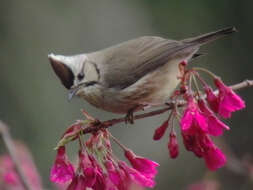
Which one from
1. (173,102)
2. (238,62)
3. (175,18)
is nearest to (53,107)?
(175,18)

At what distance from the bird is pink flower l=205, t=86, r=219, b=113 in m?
0.77

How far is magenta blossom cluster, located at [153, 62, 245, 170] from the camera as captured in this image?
2236mm

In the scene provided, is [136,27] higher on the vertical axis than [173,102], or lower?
lower

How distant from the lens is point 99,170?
224 cm

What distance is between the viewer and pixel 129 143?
26.2 ft

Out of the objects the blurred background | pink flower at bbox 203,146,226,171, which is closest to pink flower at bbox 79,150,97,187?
pink flower at bbox 203,146,226,171

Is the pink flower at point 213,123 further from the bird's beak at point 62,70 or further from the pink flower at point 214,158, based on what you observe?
the bird's beak at point 62,70

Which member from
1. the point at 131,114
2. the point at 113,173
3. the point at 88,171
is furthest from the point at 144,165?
the point at 131,114

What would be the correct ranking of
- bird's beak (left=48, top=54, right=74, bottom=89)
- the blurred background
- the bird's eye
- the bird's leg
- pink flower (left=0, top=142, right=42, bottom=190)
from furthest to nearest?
1. the blurred background
2. pink flower (left=0, top=142, right=42, bottom=190)
3. the bird's eye
4. the bird's leg
5. bird's beak (left=48, top=54, right=74, bottom=89)

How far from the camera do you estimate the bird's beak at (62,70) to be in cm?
291

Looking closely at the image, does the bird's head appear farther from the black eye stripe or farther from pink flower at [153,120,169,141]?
pink flower at [153,120,169,141]

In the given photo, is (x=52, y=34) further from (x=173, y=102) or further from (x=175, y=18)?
(x=173, y=102)

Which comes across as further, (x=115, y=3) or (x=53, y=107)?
(x=115, y=3)

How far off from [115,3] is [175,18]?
43.0 inches
